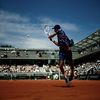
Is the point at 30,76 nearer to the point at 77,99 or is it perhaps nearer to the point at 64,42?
the point at 64,42

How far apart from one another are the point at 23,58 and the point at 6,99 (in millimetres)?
44891

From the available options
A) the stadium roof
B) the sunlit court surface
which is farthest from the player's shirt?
the stadium roof

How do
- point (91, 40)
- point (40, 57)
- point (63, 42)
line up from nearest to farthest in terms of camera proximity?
point (63, 42) → point (91, 40) → point (40, 57)

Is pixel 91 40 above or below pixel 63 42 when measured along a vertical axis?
above

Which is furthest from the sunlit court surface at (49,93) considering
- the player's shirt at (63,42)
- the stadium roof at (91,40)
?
the stadium roof at (91,40)

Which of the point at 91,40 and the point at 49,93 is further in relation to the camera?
the point at 91,40

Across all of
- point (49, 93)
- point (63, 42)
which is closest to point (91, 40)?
point (63, 42)

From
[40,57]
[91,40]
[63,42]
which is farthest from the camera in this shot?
[40,57]

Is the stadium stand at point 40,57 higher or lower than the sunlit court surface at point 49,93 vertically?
higher

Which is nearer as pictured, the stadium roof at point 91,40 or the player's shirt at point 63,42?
the player's shirt at point 63,42

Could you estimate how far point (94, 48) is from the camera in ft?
120

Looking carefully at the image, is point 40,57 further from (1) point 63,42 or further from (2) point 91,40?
(1) point 63,42

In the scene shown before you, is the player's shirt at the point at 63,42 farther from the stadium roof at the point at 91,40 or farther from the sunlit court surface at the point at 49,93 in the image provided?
the stadium roof at the point at 91,40

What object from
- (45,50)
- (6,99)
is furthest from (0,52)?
(6,99)
